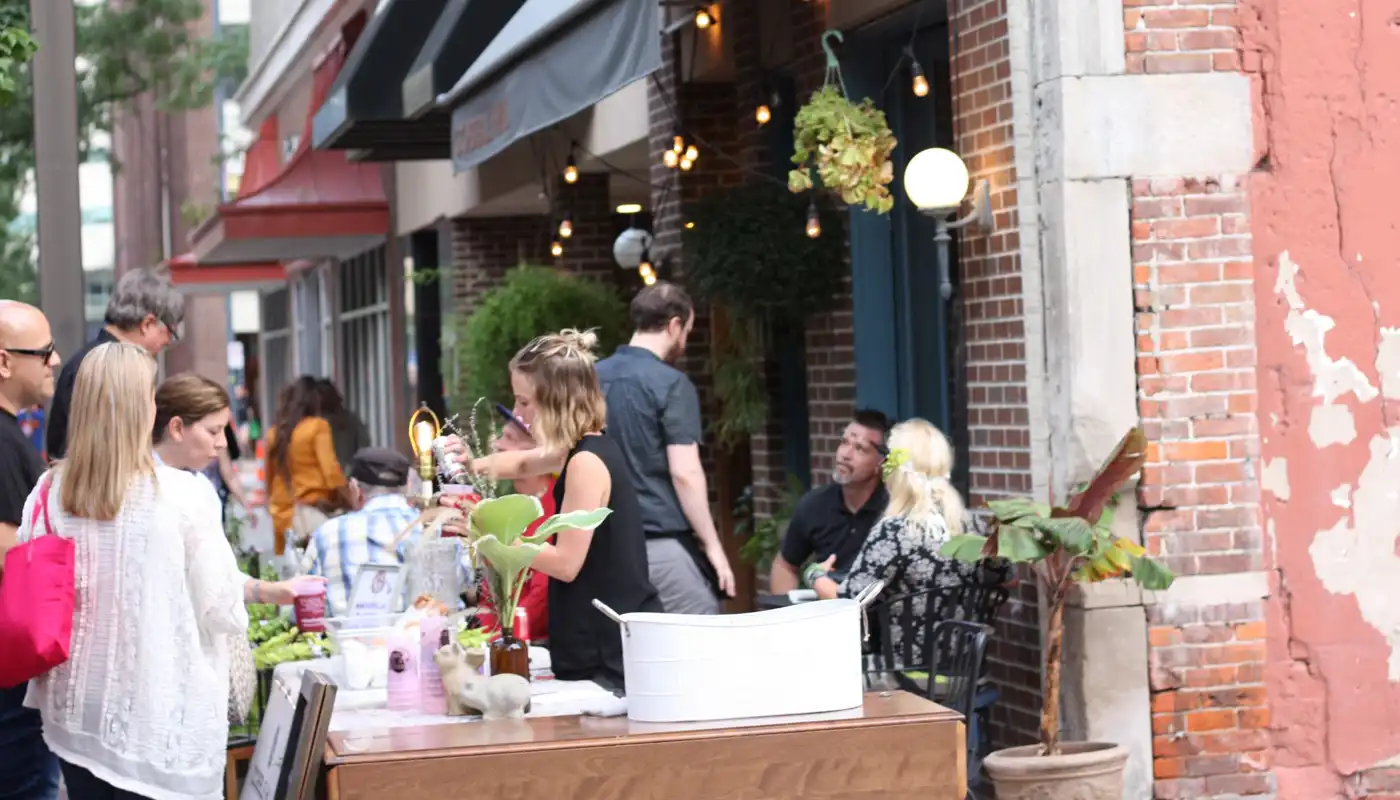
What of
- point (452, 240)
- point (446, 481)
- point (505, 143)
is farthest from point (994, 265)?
point (452, 240)

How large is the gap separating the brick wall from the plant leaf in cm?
61

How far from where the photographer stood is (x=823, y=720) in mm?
4309

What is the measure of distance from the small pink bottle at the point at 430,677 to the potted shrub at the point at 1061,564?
2.32 metres

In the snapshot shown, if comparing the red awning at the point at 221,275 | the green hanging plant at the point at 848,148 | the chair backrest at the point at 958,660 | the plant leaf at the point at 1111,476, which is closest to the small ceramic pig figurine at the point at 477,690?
the chair backrest at the point at 958,660

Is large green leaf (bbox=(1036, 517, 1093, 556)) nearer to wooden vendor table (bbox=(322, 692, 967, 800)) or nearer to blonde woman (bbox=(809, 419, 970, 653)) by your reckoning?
blonde woman (bbox=(809, 419, 970, 653))

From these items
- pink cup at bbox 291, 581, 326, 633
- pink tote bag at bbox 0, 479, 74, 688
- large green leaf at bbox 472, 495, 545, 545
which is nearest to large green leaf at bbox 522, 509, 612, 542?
large green leaf at bbox 472, 495, 545, 545

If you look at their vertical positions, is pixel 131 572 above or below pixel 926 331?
below

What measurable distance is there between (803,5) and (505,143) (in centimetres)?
161

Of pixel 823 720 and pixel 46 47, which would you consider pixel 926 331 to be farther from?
→ pixel 823 720

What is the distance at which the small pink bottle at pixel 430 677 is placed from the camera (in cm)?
471

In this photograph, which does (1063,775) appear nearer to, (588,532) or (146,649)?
(588,532)

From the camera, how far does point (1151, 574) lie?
6.48 metres

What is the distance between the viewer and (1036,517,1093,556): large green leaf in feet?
21.0

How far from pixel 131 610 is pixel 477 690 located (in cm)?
82
